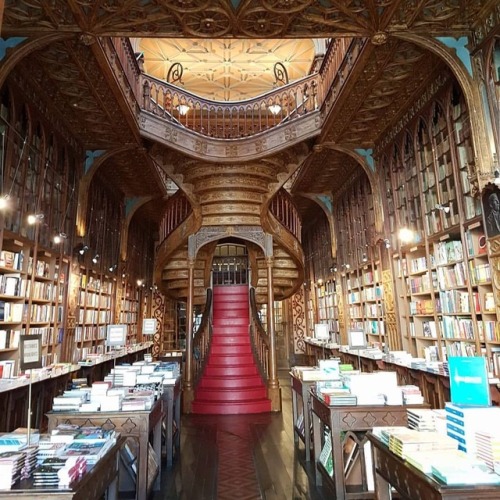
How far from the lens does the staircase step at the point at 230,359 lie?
7.75m

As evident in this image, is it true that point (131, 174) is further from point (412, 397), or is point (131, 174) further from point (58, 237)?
point (412, 397)

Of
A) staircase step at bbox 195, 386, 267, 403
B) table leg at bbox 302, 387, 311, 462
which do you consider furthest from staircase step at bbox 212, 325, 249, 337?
table leg at bbox 302, 387, 311, 462

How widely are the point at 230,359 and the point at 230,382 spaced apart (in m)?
0.65

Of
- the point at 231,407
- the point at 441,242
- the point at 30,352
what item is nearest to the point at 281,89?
the point at 441,242

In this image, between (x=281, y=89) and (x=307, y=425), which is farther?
(x=281, y=89)

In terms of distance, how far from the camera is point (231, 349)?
817 cm

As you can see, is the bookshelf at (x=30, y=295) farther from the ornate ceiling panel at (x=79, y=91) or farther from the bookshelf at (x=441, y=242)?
the bookshelf at (x=441, y=242)

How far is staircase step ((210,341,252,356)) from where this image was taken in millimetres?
8085

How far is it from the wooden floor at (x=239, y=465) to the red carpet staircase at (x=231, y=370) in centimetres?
72

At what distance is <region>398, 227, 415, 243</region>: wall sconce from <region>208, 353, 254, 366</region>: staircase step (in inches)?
147

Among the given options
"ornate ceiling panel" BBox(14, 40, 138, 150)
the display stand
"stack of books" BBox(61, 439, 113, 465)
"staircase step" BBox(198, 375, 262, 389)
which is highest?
"ornate ceiling panel" BBox(14, 40, 138, 150)

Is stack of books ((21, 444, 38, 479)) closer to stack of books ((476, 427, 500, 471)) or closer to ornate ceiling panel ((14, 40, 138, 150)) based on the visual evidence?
stack of books ((476, 427, 500, 471))

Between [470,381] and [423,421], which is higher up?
[470,381]

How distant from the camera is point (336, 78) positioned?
18.9ft
